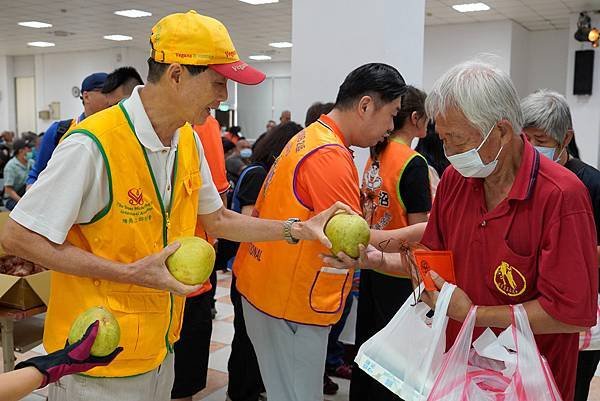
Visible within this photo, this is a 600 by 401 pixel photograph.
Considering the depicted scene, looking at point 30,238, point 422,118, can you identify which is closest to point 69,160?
point 30,238

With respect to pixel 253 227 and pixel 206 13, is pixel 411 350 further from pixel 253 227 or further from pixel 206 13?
pixel 206 13

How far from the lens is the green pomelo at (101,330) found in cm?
137

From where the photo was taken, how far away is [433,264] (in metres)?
1.64

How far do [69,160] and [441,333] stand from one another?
3.44ft

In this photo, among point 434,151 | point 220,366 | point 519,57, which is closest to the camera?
point 434,151

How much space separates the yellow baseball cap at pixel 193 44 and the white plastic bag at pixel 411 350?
0.83 m

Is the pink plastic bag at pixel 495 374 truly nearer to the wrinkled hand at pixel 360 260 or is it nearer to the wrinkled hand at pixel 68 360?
the wrinkled hand at pixel 360 260

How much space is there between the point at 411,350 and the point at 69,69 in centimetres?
1735

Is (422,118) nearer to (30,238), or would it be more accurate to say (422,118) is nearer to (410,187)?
(410,187)

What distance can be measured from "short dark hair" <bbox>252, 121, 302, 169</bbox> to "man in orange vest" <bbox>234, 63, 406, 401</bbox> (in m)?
0.90

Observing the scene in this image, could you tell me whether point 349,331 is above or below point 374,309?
below

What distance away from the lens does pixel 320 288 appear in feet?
6.77

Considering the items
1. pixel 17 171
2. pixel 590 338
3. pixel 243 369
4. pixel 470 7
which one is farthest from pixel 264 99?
pixel 590 338

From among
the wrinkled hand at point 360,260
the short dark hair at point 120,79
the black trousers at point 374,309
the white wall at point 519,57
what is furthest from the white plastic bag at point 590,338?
the white wall at point 519,57
